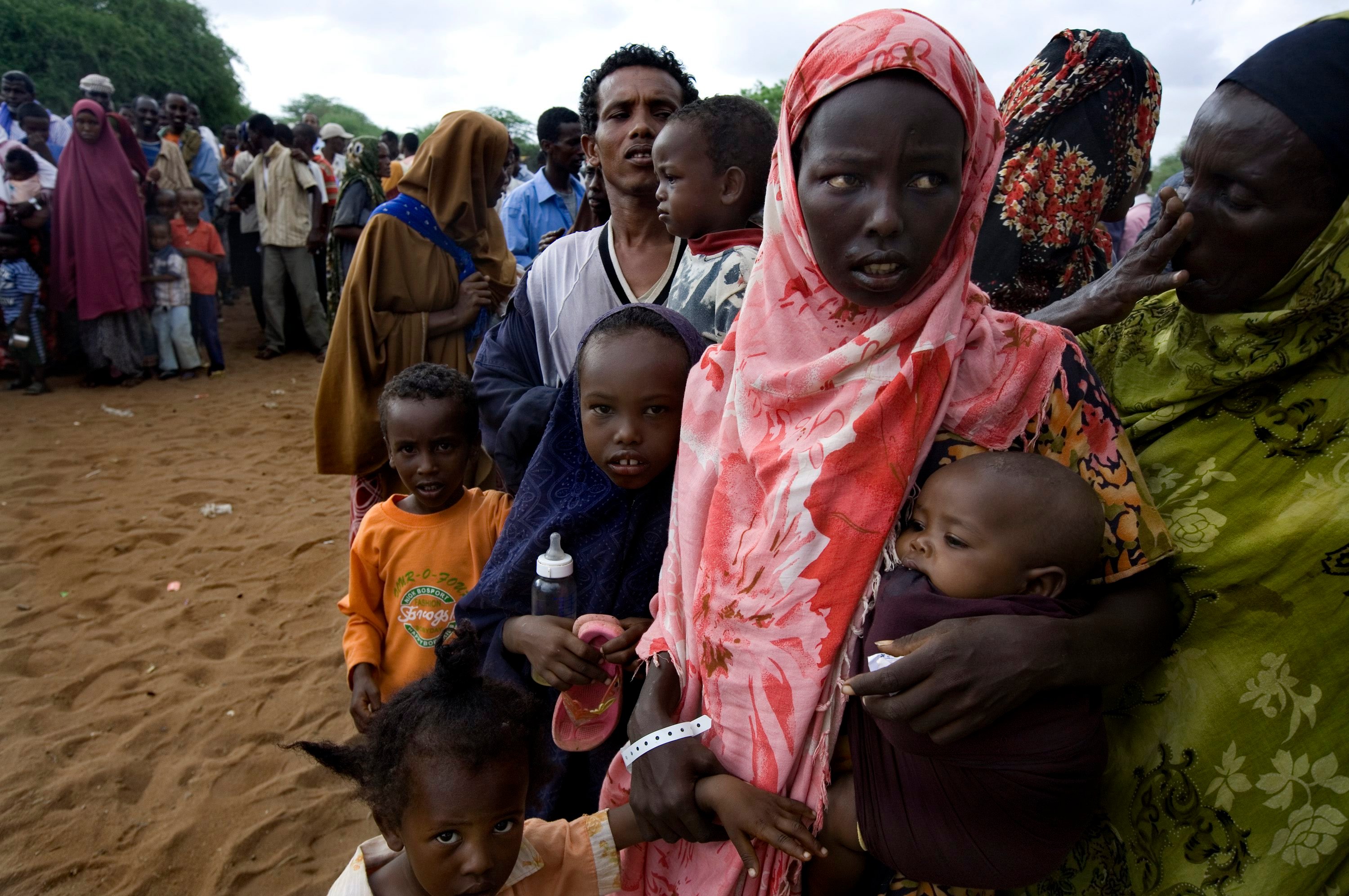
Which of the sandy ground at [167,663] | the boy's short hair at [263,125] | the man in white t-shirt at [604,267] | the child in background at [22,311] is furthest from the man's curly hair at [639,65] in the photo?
the boy's short hair at [263,125]

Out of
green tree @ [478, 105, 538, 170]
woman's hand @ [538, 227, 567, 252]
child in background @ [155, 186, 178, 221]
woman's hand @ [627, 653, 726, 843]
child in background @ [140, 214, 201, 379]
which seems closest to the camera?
woman's hand @ [627, 653, 726, 843]

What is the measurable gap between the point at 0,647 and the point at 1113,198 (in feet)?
18.2

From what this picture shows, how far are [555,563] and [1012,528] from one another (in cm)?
98

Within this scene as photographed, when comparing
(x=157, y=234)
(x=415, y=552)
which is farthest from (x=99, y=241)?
(x=415, y=552)

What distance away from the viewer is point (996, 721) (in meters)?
1.28

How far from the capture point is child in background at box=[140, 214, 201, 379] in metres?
9.23

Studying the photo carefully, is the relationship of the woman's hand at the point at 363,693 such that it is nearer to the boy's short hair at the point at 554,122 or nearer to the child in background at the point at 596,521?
the child in background at the point at 596,521

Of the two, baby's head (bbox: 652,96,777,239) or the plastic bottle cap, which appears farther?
baby's head (bbox: 652,96,777,239)

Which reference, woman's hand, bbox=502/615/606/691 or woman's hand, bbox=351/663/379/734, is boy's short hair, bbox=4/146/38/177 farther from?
woman's hand, bbox=502/615/606/691

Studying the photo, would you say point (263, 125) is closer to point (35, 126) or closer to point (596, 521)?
point (35, 126)

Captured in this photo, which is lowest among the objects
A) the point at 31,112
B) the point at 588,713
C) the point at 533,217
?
the point at 588,713

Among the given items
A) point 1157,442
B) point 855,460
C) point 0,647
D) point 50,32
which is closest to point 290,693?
point 0,647

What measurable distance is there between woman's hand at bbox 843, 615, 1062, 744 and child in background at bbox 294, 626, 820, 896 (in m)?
0.33

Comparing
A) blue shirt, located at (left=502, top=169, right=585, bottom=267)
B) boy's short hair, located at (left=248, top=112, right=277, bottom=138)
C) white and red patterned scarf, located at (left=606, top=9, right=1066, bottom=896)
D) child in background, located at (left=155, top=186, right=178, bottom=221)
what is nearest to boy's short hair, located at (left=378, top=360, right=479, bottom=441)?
white and red patterned scarf, located at (left=606, top=9, right=1066, bottom=896)
